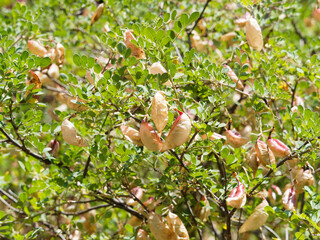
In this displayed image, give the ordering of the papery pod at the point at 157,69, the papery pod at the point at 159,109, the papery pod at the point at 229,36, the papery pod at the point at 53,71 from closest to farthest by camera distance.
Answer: the papery pod at the point at 159,109 → the papery pod at the point at 157,69 → the papery pod at the point at 53,71 → the papery pod at the point at 229,36

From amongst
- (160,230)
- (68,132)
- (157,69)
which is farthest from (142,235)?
(157,69)

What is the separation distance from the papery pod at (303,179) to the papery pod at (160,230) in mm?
370

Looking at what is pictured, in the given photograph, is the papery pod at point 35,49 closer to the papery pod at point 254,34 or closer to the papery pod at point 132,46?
the papery pod at point 132,46

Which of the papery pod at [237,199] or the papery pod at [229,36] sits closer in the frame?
the papery pod at [237,199]

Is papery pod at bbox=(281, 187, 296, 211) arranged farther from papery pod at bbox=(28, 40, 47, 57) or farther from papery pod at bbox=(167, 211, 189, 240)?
papery pod at bbox=(28, 40, 47, 57)

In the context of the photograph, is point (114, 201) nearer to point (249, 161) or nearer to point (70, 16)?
point (249, 161)

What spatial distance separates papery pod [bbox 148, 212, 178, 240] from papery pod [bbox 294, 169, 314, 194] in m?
0.37

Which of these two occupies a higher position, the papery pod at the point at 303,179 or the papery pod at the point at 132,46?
the papery pod at the point at 132,46

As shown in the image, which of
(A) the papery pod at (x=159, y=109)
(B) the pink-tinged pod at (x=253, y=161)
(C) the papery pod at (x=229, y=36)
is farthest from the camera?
(C) the papery pod at (x=229, y=36)

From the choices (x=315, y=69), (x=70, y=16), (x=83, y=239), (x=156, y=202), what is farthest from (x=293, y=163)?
(x=70, y=16)

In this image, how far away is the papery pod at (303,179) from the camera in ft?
3.66

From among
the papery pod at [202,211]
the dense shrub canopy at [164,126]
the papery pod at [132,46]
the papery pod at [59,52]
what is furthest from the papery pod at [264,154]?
the papery pod at [59,52]

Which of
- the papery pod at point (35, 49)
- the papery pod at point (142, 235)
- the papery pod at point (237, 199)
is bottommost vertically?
the papery pod at point (142, 235)

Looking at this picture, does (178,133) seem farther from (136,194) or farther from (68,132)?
(136,194)
